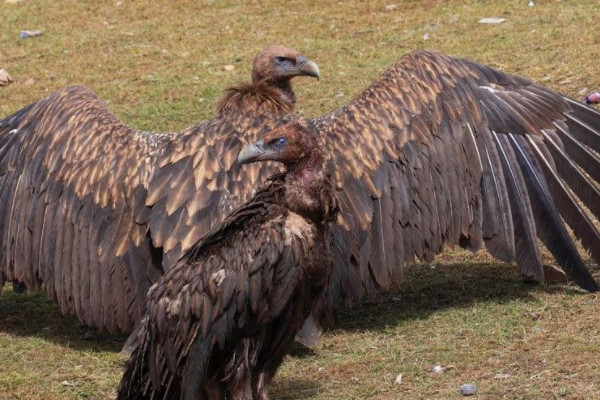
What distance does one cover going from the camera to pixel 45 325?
862cm

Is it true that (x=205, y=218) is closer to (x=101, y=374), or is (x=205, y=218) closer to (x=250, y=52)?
(x=101, y=374)

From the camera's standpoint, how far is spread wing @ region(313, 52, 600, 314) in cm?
788

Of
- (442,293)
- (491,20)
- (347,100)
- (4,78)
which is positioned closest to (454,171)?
(442,293)

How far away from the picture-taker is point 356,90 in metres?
13.0

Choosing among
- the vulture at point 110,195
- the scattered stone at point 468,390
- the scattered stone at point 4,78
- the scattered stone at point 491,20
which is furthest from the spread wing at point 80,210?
the scattered stone at point 491,20

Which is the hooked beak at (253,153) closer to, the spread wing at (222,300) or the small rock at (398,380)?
the spread wing at (222,300)

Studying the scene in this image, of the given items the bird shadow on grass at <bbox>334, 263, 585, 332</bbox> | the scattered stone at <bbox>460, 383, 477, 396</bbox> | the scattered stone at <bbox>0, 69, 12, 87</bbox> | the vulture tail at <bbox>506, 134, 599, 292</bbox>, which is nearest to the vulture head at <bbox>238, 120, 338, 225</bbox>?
the scattered stone at <bbox>460, 383, 477, 396</bbox>

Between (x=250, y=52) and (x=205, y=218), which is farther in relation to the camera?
(x=250, y=52)

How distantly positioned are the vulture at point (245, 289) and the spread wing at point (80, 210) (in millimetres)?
1474

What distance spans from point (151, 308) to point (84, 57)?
9.62 m

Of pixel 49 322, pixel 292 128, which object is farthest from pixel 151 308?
pixel 49 322

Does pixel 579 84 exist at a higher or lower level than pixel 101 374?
higher

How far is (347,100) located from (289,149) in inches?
262

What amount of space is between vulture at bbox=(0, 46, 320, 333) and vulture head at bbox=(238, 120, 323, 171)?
1.20 metres
